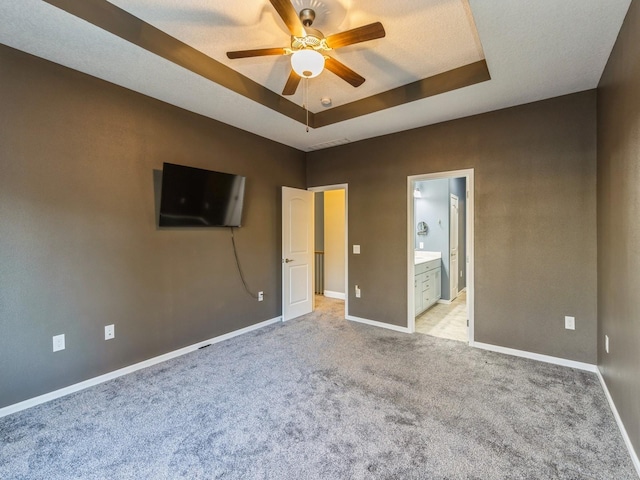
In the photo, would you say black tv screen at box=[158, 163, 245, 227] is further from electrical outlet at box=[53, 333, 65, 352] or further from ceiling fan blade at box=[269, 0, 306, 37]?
ceiling fan blade at box=[269, 0, 306, 37]

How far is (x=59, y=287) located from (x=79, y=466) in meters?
1.39

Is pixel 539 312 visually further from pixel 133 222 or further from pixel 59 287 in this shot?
pixel 59 287

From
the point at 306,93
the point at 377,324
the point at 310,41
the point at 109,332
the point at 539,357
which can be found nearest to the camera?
the point at 310,41

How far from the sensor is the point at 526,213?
300 centimetres

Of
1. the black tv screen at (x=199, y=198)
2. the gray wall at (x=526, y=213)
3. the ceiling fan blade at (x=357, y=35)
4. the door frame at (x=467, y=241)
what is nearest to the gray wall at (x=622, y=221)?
the gray wall at (x=526, y=213)

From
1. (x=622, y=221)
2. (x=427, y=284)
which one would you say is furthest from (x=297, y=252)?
(x=622, y=221)

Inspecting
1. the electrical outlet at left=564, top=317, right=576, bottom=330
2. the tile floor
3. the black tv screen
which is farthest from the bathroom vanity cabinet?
the black tv screen

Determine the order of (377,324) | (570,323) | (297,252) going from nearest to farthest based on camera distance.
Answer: (570,323) < (377,324) < (297,252)

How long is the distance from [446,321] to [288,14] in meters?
4.21

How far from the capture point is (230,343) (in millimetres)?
3477

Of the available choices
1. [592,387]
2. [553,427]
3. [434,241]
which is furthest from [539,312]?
[434,241]

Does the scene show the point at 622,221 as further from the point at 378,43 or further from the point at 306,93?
the point at 306,93

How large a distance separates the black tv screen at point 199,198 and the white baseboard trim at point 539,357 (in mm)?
3302

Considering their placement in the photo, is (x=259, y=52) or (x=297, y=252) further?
(x=297, y=252)
